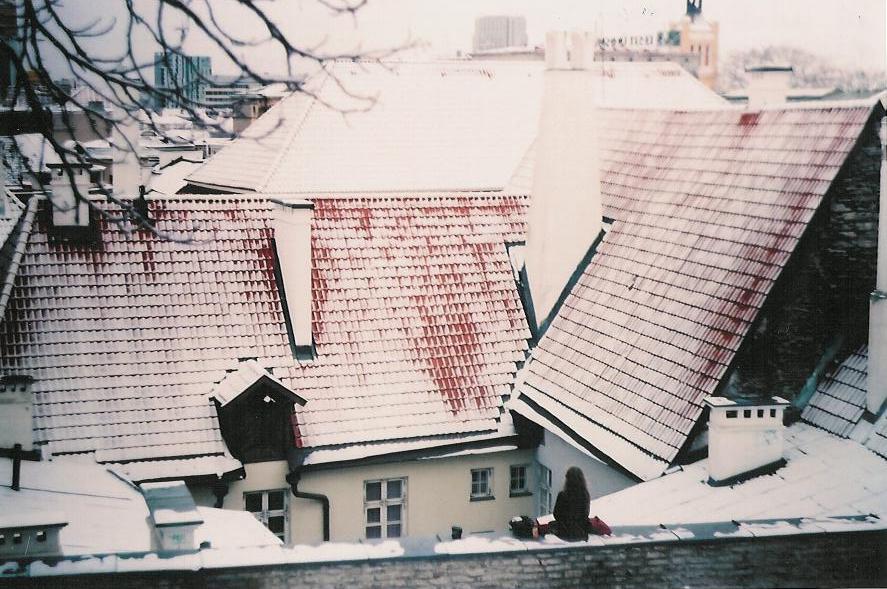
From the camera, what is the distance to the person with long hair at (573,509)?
19.1 ft

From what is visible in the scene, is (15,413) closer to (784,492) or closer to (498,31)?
(784,492)

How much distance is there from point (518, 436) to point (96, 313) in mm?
3775

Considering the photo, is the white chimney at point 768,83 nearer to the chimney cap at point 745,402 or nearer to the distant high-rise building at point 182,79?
the chimney cap at point 745,402

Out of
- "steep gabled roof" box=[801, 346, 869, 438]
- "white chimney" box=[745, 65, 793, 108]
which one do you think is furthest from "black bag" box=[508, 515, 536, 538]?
"white chimney" box=[745, 65, 793, 108]

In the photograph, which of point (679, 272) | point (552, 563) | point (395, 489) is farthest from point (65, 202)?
point (552, 563)

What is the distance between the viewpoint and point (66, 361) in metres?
8.73

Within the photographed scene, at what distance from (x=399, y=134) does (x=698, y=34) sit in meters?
5.76

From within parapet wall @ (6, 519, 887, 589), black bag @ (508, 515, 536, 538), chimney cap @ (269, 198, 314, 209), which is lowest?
parapet wall @ (6, 519, 887, 589)

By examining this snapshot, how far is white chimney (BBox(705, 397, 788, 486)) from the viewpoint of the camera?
24.2 ft

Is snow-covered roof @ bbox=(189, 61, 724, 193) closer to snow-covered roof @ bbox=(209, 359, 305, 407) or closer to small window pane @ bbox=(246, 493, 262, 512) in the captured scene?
snow-covered roof @ bbox=(209, 359, 305, 407)

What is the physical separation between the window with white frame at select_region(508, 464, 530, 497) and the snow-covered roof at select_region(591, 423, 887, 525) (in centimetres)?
215

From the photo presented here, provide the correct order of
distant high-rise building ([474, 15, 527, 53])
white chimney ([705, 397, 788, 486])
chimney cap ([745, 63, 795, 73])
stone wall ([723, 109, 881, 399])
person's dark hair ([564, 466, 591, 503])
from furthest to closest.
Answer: chimney cap ([745, 63, 795, 73]), distant high-rise building ([474, 15, 527, 53]), stone wall ([723, 109, 881, 399]), white chimney ([705, 397, 788, 486]), person's dark hair ([564, 466, 591, 503])

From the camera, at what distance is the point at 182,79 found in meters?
6.32

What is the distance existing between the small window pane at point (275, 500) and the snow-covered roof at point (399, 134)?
681 cm
